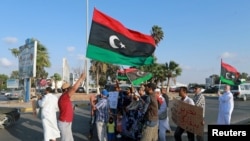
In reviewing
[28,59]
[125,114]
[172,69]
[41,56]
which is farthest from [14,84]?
[125,114]

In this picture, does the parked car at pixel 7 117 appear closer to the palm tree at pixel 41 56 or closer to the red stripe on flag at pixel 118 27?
the red stripe on flag at pixel 118 27

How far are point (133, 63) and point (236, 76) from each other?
9220mm

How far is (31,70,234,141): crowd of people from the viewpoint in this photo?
7648mm

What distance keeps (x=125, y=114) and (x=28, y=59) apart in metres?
23.8

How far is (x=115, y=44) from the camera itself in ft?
34.3

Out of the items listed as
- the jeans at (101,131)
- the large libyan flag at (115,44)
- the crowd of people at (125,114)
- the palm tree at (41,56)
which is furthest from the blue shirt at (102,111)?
the palm tree at (41,56)

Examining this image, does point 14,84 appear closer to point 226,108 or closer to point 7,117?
point 7,117

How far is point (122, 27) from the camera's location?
35.1ft

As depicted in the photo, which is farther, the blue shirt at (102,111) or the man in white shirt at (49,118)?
the blue shirt at (102,111)

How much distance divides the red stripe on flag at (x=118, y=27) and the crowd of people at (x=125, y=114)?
145 centimetres

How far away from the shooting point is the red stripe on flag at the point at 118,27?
10406 millimetres

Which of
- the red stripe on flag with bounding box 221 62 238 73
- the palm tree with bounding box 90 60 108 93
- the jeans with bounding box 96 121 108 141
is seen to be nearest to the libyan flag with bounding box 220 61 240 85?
the red stripe on flag with bounding box 221 62 238 73

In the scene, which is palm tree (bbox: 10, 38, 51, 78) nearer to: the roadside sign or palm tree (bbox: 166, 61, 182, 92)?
the roadside sign

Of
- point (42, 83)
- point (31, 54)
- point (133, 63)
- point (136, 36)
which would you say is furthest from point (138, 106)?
point (42, 83)
